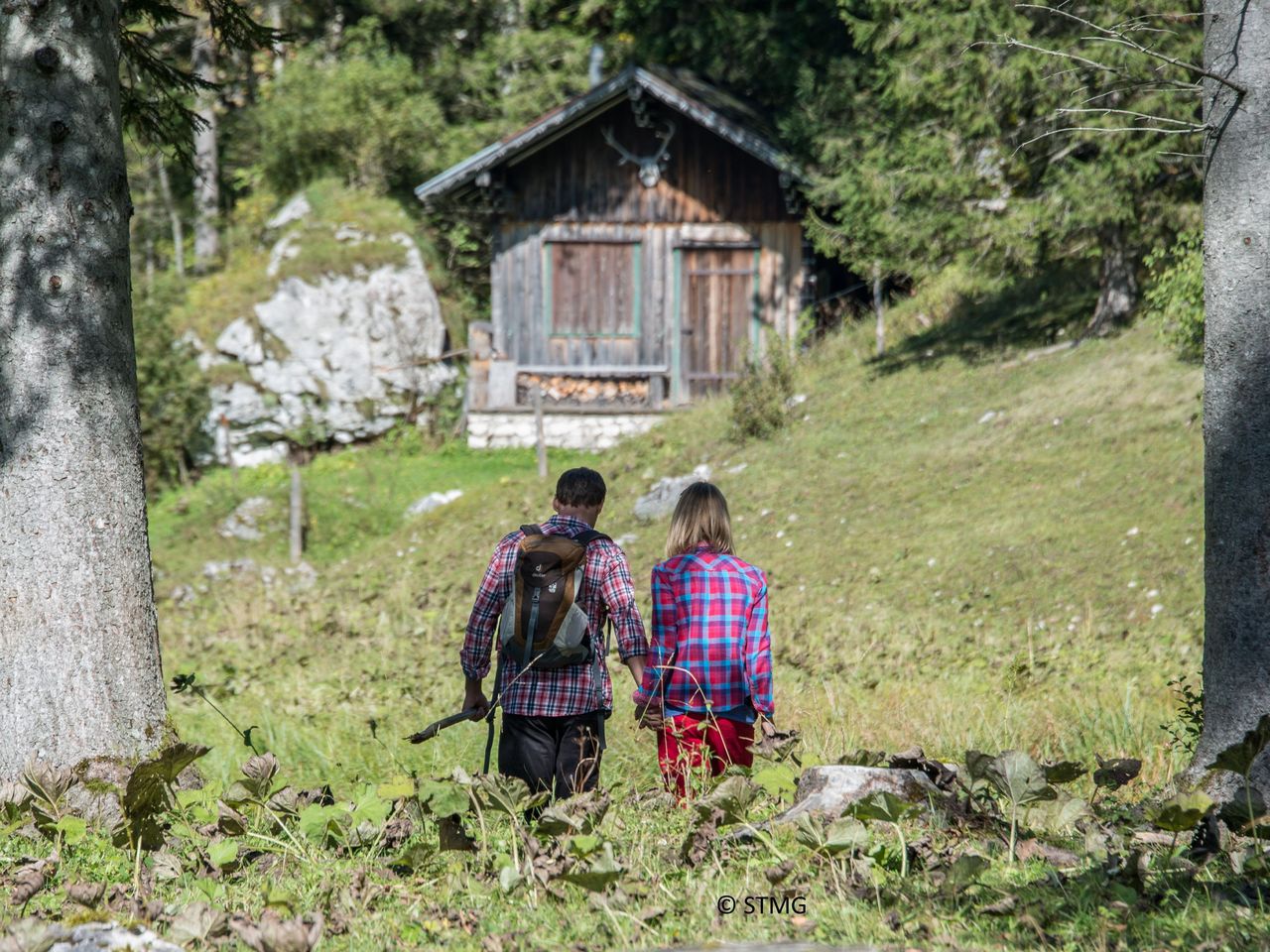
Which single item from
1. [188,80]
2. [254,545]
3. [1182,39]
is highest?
[1182,39]

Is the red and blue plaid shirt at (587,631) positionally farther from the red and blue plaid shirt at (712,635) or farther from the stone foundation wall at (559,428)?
the stone foundation wall at (559,428)

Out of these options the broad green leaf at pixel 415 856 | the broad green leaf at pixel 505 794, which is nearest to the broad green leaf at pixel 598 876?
the broad green leaf at pixel 505 794

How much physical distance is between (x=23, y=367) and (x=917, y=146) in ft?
41.4

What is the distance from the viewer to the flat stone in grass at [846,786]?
4.16 meters

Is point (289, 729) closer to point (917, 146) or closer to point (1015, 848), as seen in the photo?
point (1015, 848)

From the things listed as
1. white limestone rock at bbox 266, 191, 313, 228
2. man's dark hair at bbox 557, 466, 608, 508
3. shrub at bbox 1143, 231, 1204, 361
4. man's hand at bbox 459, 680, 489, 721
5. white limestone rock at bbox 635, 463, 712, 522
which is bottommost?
white limestone rock at bbox 635, 463, 712, 522

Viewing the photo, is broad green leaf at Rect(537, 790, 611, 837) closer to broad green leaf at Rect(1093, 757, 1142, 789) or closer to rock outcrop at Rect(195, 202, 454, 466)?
broad green leaf at Rect(1093, 757, 1142, 789)

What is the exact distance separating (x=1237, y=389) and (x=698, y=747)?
2.26 meters

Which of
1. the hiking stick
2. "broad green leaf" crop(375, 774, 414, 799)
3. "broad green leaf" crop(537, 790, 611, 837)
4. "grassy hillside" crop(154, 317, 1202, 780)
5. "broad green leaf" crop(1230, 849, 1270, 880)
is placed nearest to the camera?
"broad green leaf" crop(1230, 849, 1270, 880)

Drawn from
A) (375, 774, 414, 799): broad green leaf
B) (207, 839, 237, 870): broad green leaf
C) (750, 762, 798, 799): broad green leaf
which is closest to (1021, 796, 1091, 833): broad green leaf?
(750, 762, 798, 799): broad green leaf

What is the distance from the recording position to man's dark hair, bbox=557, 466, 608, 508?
4.73 m

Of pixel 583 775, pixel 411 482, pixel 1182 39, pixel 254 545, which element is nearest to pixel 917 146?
pixel 1182 39

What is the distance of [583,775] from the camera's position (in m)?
4.85

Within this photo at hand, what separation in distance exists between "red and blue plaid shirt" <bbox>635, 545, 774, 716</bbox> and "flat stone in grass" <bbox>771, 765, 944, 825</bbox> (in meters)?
0.57
